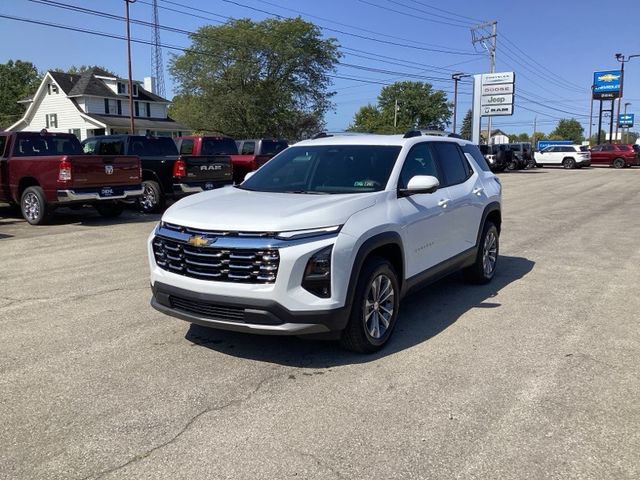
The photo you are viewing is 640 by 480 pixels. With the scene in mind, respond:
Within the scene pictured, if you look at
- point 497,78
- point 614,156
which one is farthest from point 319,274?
point 614,156

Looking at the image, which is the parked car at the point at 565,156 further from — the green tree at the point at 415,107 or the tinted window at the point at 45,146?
the green tree at the point at 415,107

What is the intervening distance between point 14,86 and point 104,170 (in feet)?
270

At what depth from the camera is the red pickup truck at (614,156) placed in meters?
42.0

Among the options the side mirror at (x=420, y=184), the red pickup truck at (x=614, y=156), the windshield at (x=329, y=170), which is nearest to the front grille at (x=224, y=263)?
the windshield at (x=329, y=170)

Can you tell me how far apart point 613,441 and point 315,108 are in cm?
5277

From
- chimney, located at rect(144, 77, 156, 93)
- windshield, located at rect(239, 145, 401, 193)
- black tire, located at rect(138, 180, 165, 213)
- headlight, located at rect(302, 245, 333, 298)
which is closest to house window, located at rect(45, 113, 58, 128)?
chimney, located at rect(144, 77, 156, 93)

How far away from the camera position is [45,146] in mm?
12461

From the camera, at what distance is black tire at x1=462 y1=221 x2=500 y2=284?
6.73m

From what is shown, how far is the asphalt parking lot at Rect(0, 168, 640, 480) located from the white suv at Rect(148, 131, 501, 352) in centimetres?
42

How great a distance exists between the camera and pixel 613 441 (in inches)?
128

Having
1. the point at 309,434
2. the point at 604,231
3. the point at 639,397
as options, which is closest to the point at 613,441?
the point at 639,397

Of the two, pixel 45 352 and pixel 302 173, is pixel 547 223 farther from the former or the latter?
pixel 45 352

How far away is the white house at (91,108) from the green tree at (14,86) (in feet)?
76.8

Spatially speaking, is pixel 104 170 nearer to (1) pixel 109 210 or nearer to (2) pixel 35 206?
(2) pixel 35 206
